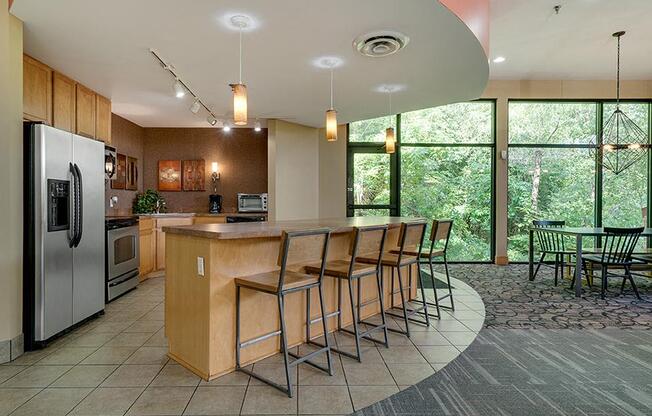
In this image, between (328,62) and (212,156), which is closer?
(328,62)

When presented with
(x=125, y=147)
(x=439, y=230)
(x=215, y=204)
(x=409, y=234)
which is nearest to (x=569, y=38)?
(x=439, y=230)

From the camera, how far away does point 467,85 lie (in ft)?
13.5

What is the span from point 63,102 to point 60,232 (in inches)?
59.8

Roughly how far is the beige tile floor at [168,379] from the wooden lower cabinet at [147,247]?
6.43 ft

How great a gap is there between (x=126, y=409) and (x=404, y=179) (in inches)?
228

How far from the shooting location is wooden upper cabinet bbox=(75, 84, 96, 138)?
4.00 meters

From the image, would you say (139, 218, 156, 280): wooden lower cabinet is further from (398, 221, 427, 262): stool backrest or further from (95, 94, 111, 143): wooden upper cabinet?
(398, 221, 427, 262): stool backrest

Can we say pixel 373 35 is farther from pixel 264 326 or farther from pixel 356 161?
pixel 356 161

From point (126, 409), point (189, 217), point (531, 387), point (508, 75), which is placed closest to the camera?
point (126, 409)

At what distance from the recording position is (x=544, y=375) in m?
2.49

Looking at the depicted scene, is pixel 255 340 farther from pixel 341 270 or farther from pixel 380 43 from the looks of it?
pixel 380 43

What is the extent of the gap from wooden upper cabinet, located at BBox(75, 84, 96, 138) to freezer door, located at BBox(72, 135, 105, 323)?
1.95ft

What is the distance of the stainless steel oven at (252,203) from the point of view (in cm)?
633

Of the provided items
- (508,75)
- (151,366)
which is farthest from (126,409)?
(508,75)
